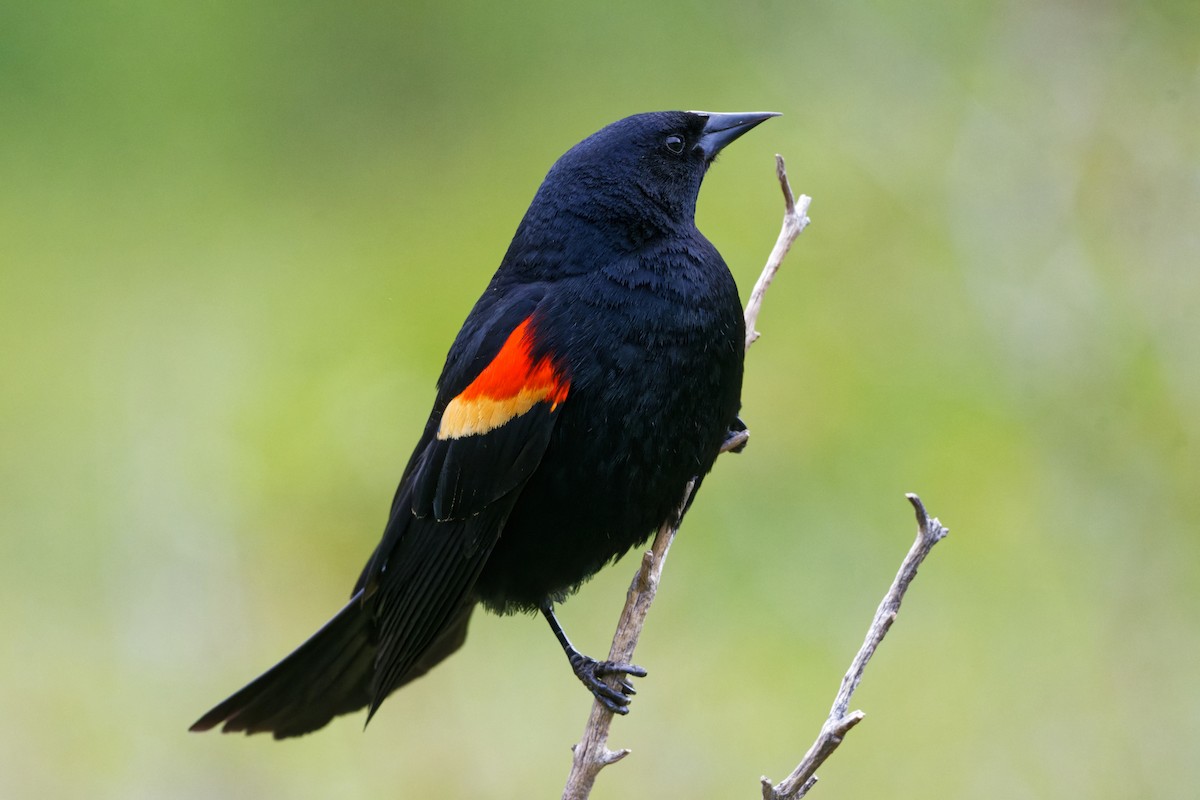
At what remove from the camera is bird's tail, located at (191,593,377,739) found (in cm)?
310

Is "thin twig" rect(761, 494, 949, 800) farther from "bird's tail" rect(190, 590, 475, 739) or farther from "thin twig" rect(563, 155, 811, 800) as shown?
"bird's tail" rect(190, 590, 475, 739)

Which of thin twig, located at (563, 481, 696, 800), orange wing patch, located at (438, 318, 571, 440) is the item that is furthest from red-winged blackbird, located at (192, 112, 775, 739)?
thin twig, located at (563, 481, 696, 800)

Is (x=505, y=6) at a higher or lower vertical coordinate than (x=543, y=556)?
higher

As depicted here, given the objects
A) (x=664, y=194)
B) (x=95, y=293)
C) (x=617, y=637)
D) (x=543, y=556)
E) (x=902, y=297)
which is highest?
(x=95, y=293)

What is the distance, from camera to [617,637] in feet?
8.36

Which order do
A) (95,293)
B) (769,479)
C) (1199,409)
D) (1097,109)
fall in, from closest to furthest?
1. (1199,409)
2. (1097,109)
3. (769,479)
4. (95,293)

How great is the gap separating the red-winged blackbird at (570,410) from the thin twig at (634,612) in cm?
6

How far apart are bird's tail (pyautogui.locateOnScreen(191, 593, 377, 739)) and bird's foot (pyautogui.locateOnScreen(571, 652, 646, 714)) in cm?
54

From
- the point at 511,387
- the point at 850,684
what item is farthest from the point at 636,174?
the point at 850,684

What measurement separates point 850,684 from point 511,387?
97cm

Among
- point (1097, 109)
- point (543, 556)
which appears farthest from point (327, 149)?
point (543, 556)

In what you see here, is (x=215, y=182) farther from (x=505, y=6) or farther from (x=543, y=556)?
(x=543, y=556)

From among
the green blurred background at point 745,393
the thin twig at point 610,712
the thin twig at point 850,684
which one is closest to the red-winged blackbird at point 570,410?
the thin twig at point 610,712

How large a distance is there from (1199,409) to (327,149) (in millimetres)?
3775
